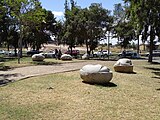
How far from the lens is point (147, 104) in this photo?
12750mm

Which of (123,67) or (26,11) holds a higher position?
(26,11)

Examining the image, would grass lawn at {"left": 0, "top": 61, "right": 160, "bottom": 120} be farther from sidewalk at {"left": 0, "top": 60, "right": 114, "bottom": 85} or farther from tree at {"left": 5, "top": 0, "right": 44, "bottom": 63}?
tree at {"left": 5, "top": 0, "right": 44, "bottom": 63}

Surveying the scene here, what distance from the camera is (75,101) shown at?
1255cm

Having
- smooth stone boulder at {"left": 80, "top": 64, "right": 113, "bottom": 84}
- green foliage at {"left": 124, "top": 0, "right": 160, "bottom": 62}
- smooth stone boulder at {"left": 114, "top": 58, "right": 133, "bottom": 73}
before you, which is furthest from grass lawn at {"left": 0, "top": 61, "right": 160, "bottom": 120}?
green foliage at {"left": 124, "top": 0, "right": 160, "bottom": 62}

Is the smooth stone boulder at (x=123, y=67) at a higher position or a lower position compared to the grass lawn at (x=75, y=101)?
higher

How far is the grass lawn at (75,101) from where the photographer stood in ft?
34.7

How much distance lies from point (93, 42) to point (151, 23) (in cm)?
2132

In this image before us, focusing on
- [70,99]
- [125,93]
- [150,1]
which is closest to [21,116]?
[70,99]

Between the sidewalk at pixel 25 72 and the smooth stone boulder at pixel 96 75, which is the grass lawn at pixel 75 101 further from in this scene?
the sidewalk at pixel 25 72

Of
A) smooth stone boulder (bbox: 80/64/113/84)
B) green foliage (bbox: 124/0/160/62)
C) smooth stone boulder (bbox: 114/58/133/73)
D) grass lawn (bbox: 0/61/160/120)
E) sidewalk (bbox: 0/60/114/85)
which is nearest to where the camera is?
grass lawn (bbox: 0/61/160/120)

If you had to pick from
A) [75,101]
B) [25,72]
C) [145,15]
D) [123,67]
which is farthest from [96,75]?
[145,15]

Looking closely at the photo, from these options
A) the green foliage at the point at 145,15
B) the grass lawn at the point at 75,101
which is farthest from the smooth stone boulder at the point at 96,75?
the green foliage at the point at 145,15

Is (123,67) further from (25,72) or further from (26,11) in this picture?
(26,11)

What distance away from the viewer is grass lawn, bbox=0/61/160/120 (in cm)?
1058
